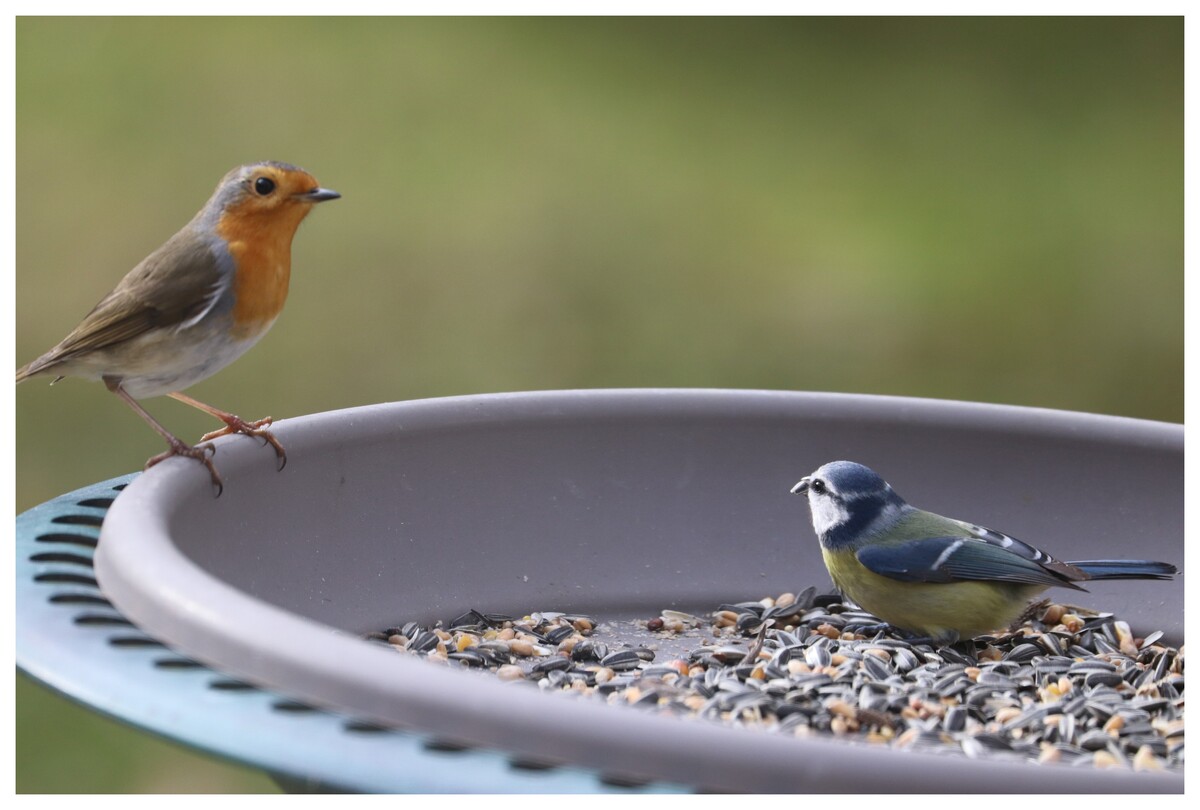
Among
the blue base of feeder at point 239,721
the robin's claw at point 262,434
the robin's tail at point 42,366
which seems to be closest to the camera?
the blue base of feeder at point 239,721

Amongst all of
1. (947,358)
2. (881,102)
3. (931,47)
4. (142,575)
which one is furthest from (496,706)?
(931,47)

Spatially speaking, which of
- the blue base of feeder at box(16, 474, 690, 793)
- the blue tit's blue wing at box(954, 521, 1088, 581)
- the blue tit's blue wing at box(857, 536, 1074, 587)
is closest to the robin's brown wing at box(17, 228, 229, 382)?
the blue base of feeder at box(16, 474, 690, 793)

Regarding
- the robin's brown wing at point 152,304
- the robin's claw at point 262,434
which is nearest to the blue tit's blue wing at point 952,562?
the robin's claw at point 262,434

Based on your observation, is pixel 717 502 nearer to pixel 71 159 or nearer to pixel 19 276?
pixel 19 276

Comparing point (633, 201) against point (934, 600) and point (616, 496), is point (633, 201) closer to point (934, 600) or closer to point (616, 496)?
point (616, 496)

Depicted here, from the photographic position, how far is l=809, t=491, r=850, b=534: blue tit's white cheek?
261 centimetres

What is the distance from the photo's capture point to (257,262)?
2693 millimetres

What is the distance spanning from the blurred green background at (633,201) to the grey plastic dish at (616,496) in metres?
3.17

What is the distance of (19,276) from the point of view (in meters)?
6.48

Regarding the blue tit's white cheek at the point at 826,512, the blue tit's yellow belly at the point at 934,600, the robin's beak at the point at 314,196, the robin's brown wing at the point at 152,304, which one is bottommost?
the blue tit's yellow belly at the point at 934,600

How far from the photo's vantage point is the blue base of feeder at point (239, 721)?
1.39 meters

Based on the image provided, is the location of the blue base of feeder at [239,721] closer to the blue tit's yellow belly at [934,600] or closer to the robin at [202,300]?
the robin at [202,300]

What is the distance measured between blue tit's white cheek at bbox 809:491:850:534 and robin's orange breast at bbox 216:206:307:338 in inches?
42.5

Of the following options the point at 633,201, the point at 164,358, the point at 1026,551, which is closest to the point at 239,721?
the point at 164,358
